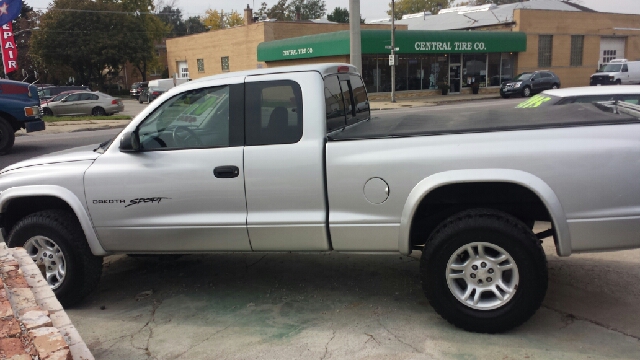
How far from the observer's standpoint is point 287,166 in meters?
3.99

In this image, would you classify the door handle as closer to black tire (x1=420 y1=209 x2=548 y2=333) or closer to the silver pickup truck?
the silver pickup truck

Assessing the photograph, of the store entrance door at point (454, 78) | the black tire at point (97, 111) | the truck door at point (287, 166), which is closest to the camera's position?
the truck door at point (287, 166)

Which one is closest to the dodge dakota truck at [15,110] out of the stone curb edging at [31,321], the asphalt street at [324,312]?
the asphalt street at [324,312]

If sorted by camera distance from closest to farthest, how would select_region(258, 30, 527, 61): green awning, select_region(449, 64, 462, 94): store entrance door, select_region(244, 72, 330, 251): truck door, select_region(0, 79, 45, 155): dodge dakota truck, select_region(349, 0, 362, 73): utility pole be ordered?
select_region(244, 72, 330, 251): truck door, select_region(0, 79, 45, 155): dodge dakota truck, select_region(349, 0, 362, 73): utility pole, select_region(258, 30, 527, 61): green awning, select_region(449, 64, 462, 94): store entrance door

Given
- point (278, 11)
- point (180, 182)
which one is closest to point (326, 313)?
point (180, 182)

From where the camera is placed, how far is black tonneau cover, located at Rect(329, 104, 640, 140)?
3.68 meters

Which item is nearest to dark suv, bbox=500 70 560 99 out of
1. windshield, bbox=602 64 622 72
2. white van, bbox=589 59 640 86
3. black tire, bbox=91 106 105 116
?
white van, bbox=589 59 640 86

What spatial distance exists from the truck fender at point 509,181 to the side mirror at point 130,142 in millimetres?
2198

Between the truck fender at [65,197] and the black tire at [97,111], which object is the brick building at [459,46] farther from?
the truck fender at [65,197]

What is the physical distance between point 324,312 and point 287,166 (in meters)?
1.23

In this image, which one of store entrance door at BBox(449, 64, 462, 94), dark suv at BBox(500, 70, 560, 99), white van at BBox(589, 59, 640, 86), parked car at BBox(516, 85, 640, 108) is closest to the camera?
parked car at BBox(516, 85, 640, 108)

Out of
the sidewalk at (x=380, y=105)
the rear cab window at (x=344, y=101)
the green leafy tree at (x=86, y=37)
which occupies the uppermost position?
the green leafy tree at (x=86, y=37)

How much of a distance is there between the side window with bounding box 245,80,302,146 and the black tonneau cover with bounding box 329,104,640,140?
0.33 meters

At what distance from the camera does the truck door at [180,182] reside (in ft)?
13.6
